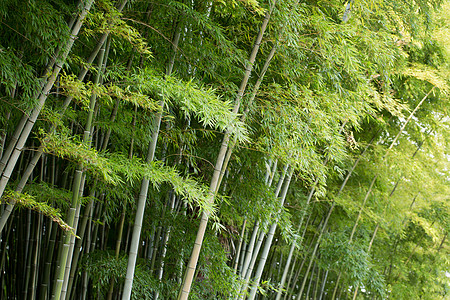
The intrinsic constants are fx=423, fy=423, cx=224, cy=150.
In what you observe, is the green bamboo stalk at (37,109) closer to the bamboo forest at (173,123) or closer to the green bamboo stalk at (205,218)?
the bamboo forest at (173,123)

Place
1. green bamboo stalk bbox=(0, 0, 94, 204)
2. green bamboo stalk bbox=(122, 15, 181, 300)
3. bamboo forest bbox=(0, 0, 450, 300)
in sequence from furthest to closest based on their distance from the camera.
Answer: green bamboo stalk bbox=(122, 15, 181, 300), bamboo forest bbox=(0, 0, 450, 300), green bamboo stalk bbox=(0, 0, 94, 204)

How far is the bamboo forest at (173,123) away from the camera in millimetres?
2570

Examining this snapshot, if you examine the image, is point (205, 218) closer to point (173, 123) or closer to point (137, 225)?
point (137, 225)

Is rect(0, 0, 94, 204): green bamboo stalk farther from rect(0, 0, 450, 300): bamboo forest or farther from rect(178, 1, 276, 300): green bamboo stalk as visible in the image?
rect(178, 1, 276, 300): green bamboo stalk

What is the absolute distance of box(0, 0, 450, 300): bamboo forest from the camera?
257 cm

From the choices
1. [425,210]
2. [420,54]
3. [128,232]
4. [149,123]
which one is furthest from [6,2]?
[425,210]

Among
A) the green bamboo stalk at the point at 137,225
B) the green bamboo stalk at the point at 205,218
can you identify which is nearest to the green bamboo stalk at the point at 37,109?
the green bamboo stalk at the point at 137,225

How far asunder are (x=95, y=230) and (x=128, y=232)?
37cm

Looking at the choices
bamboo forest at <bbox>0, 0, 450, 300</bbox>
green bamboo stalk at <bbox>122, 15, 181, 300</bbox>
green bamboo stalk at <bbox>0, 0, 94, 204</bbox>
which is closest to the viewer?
green bamboo stalk at <bbox>0, 0, 94, 204</bbox>

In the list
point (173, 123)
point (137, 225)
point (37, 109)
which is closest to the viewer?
point (37, 109)

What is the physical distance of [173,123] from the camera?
3613 mm

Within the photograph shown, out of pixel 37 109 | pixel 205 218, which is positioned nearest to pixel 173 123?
pixel 205 218

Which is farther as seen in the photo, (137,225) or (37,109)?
(137,225)

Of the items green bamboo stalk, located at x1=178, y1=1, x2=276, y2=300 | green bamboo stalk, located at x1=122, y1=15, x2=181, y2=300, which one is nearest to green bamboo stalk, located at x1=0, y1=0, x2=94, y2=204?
green bamboo stalk, located at x1=122, y1=15, x2=181, y2=300
